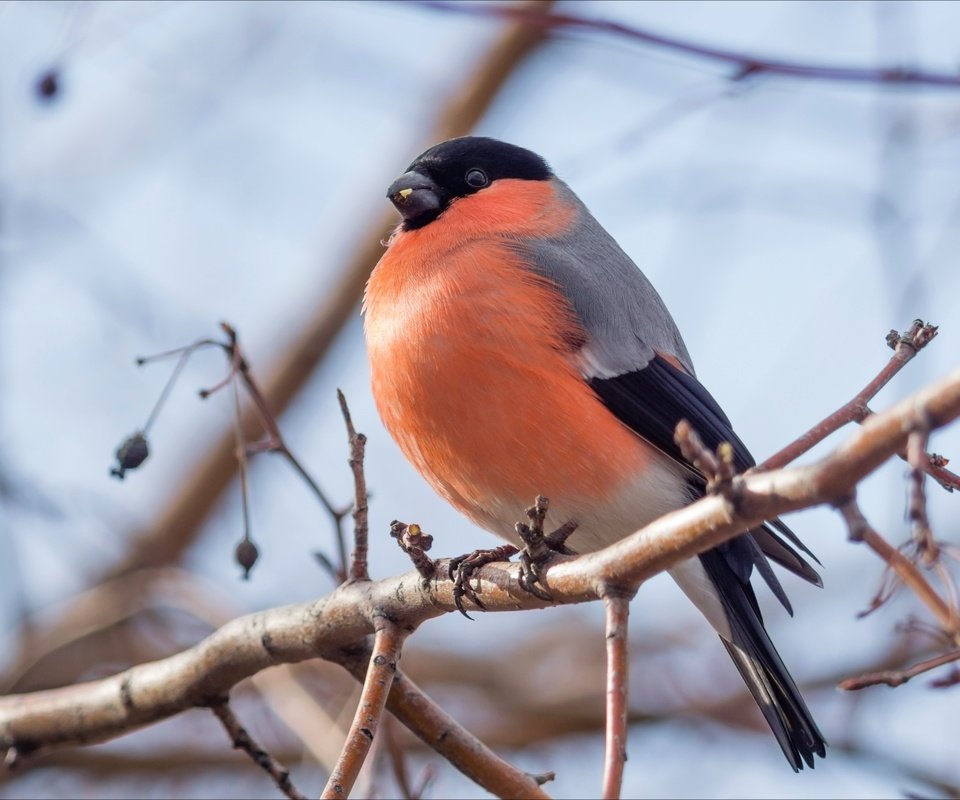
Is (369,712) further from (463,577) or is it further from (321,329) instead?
(321,329)

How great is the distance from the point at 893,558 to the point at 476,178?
2726mm

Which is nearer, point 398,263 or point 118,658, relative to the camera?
point 398,263

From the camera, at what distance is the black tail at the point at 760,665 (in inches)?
122

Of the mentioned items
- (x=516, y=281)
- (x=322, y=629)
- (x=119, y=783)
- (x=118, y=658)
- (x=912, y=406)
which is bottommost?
(x=912, y=406)

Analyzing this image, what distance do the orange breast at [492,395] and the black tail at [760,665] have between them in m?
0.38

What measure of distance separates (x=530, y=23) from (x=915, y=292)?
5.37ft

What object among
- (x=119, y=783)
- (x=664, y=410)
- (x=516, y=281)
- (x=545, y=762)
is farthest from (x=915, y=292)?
(x=119, y=783)

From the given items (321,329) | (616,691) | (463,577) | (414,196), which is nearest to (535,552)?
(463,577)

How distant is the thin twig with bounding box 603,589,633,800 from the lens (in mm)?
1777

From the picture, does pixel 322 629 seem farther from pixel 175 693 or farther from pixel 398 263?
pixel 398 263

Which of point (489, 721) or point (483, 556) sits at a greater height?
point (489, 721)

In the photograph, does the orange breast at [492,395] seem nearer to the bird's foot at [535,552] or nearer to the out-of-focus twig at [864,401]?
the bird's foot at [535,552]

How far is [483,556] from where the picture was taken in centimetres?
281

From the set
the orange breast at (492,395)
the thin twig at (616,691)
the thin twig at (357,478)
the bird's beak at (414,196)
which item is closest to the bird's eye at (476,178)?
the bird's beak at (414,196)
